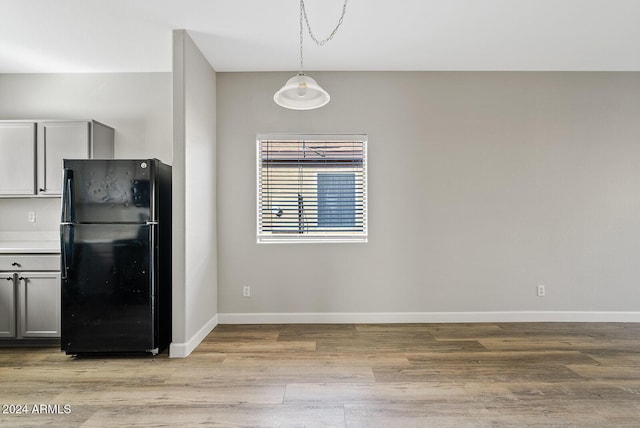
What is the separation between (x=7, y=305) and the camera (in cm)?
323

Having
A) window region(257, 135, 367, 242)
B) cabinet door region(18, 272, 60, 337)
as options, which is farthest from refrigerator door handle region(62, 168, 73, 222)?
window region(257, 135, 367, 242)

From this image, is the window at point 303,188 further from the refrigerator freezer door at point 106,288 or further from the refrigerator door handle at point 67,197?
the refrigerator door handle at point 67,197

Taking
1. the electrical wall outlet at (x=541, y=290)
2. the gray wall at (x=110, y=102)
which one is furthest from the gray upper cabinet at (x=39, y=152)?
the electrical wall outlet at (x=541, y=290)

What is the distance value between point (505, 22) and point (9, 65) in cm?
504

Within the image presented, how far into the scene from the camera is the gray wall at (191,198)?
3.08 metres

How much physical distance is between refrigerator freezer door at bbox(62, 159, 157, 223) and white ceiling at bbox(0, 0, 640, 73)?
1.23 meters

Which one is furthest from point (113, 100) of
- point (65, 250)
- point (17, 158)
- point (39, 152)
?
point (65, 250)

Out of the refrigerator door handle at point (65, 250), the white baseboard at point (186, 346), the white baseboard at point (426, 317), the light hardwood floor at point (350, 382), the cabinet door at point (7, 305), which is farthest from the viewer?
the white baseboard at point (426, 317)

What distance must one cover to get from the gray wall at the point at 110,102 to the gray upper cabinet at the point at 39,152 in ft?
1.29

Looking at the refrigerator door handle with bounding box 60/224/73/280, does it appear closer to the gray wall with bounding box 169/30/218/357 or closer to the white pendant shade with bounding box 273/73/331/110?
the gray wall with bounding box 169/30/218/357

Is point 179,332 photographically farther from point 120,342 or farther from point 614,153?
point 614,153

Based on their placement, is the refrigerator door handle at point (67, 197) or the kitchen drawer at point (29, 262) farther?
the kitchen drawer at point (29, 262)

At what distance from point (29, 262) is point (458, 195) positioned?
4.39 m

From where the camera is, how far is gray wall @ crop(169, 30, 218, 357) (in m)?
3.08
